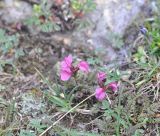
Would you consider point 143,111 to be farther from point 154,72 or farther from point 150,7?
point 150,7

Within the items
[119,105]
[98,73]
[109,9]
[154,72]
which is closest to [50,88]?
[98,73]

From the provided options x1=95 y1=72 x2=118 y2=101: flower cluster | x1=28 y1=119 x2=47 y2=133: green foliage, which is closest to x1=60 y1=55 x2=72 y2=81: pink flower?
x1=95 y1=72 x2=118 y2=101: flower cluster


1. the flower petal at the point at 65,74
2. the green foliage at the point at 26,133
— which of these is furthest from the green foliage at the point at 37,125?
the flower petal at the point at 65,74

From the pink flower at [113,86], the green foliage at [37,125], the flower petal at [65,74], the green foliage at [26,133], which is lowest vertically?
the green foliage at [26,133]

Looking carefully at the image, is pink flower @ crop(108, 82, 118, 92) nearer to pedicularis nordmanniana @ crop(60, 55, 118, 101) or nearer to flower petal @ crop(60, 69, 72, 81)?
pedicularis nordmanniana @ crop(60, 55, 118, 101)

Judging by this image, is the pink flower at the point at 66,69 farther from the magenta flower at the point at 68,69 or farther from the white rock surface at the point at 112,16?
the white rock surface at the point at 112,16

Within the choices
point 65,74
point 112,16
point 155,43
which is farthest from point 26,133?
point 112,16

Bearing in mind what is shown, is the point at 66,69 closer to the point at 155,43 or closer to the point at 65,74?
the point at 65,74

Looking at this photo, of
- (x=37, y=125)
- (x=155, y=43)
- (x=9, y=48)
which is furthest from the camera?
(x=9, y=48)

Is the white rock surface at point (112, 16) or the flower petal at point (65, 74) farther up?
the white rock surface at point (112, 16)
